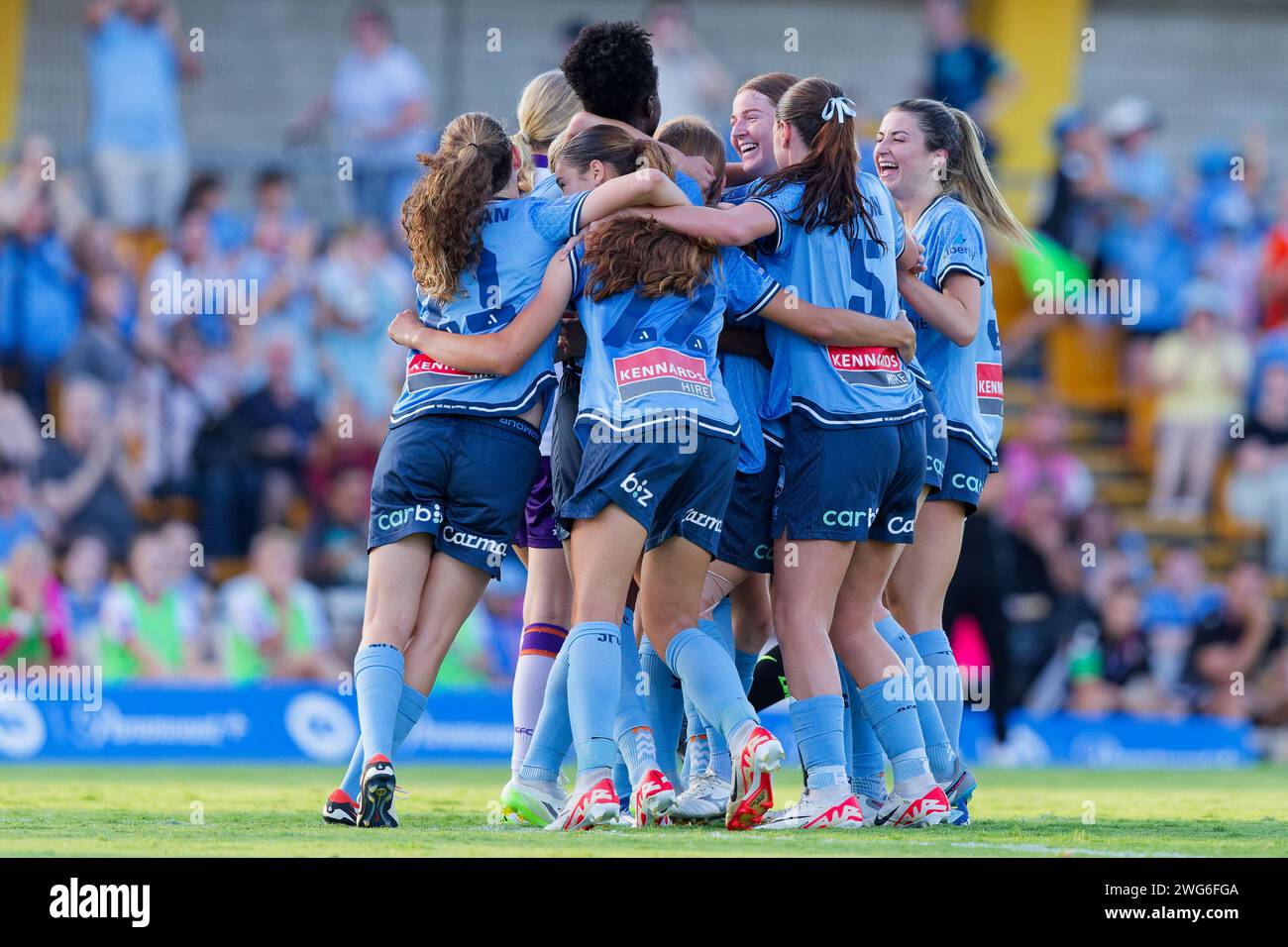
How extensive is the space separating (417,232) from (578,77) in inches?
32.9

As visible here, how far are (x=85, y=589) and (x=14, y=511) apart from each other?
81 cm

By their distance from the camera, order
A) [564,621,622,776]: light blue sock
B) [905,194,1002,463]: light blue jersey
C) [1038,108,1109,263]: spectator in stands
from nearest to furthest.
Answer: [564,621,622,776]: light blue sock → [905,194,1002,463]: light blue jersey → [1038,108,1109,263]: spectator in stands

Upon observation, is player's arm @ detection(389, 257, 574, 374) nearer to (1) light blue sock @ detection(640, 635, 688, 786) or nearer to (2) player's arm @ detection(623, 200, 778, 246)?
(2) player's arm @ detection(623, 200, 778, 246)

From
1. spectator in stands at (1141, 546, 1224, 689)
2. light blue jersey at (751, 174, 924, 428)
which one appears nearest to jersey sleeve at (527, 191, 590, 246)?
light blue jersey at (751, 174, 924, 428)

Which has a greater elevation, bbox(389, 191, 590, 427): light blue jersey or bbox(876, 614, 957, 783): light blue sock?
bbox(389, 191, 590, 427): light blue jersey

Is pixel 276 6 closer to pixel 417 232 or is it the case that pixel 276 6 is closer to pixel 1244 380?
pixel 1244 380

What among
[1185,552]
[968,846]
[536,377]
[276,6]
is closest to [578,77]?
[536,377]

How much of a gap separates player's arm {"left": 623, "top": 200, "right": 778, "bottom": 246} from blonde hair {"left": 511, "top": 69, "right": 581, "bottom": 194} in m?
1.06

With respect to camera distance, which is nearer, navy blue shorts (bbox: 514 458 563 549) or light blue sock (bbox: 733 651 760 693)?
navy blue shorts (bbox: 514 458 563 549)

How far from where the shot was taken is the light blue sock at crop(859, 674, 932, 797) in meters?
5.93

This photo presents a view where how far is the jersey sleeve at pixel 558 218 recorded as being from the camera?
18.9ft

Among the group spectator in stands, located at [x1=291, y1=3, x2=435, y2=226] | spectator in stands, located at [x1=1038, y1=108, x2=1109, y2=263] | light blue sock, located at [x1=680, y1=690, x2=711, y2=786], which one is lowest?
light blue sock, located at [x1=680, y1=690, x2=711, y2=786]

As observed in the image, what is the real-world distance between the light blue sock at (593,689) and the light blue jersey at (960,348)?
1725mm

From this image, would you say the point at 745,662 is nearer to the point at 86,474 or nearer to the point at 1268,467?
the point at 86,474
